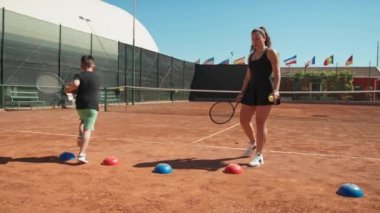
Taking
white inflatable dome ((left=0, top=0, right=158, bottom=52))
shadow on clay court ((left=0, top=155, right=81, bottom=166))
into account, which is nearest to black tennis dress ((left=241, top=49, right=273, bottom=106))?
shadow on clay court ((left=0, top=155, right=81, bottom=166))

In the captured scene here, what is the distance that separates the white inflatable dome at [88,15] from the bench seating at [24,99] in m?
8.30

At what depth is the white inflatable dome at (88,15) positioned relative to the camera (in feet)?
94.4

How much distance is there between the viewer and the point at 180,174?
5008 millimetres

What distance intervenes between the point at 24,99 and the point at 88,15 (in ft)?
59.5

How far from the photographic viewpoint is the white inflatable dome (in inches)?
1132

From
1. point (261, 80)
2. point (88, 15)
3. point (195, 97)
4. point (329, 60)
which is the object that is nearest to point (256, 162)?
point (261, 80)

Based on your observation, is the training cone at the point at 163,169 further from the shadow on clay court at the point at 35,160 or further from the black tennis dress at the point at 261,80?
the black tennis dress at the point at 261,80

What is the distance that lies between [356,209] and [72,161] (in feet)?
11.9

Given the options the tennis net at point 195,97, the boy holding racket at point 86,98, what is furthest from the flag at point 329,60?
the boy holding racket at point 86,98

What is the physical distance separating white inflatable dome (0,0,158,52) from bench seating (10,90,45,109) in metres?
8.30

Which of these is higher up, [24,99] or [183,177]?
[24,99]

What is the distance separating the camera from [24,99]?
1980cm

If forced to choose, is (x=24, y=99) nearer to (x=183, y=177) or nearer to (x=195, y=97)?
(x=183, y=177)

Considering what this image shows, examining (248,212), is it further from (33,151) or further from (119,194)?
(33,151)
